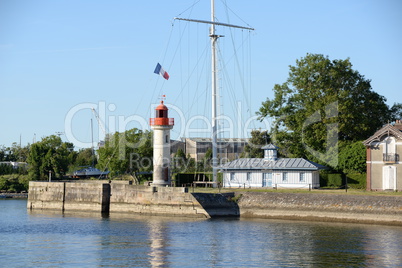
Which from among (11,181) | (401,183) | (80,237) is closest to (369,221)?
(401,183)

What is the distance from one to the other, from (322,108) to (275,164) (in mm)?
11718

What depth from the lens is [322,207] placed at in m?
61.5

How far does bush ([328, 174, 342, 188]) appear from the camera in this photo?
74812 millimetres

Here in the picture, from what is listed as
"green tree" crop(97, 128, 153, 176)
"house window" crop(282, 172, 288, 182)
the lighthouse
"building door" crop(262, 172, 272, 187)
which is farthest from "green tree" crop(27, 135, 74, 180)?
"house window" crop(282, 172, 288, 182)

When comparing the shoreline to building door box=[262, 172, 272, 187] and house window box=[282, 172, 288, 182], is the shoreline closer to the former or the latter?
building door box=[262, 172, 272, 187]

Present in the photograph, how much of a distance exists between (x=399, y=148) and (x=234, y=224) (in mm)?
20197

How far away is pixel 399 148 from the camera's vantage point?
68750 mm

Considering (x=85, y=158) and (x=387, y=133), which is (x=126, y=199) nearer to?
(x=387, y=133)

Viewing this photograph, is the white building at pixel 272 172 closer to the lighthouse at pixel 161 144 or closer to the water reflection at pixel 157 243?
the lighthouse at pixel 161 144

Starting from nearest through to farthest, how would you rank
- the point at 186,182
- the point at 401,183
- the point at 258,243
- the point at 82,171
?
1. the point at 258,243
2. the point at 401,183
3. the point at 186,182
4. the point at 82,171

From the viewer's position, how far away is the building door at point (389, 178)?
68750 millimetres

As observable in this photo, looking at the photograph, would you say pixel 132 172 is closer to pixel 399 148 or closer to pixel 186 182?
pixel 186 182

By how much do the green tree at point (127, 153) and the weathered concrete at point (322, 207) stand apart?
1172 inches

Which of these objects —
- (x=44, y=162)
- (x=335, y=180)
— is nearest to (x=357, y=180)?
(x=335, y=180)
